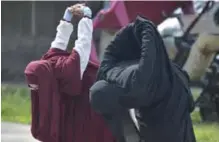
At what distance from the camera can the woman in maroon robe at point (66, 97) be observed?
4.97 m

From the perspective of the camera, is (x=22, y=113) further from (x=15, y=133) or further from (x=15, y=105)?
(x=15, y=133)

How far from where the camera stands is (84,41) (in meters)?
5.11

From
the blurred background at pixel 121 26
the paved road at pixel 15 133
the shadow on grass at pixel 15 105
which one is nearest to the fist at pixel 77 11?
the blurred background at pixel 121 26

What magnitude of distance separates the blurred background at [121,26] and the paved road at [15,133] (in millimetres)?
66

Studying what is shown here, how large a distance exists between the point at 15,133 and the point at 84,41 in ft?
15.3

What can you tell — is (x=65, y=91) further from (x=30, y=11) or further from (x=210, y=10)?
(x=30, y=11)

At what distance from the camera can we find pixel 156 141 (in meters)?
4.34

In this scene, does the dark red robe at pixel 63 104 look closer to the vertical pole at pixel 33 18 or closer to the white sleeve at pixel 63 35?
the white sleeve at pixel 63 35

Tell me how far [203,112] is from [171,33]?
3991mm

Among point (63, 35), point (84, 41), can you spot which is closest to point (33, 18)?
point (63, 35)

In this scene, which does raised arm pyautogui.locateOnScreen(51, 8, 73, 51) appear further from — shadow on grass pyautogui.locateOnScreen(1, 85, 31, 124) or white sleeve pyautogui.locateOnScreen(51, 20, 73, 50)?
shadow on grass pyautogui.locateOnScreen(1, 85, 31, 124)

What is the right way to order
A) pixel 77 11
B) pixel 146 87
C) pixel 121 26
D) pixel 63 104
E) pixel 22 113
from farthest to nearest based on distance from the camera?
pixel 121 26, pixel 22 113, pixel 77 11, pixel 63 104, pixel 146 87

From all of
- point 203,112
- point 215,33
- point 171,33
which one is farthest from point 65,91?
point 171,33

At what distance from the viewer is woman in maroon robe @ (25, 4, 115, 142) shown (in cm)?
497
